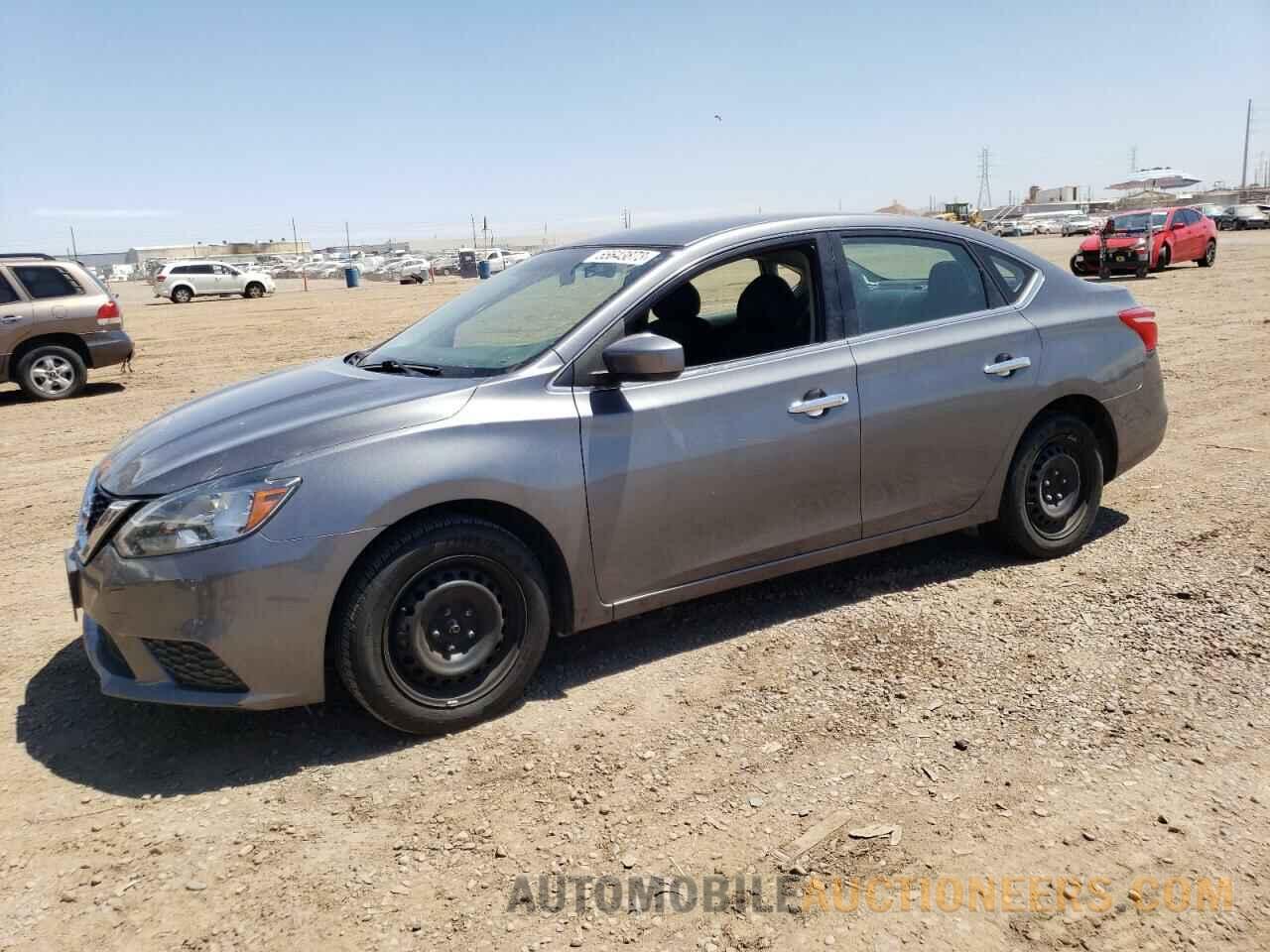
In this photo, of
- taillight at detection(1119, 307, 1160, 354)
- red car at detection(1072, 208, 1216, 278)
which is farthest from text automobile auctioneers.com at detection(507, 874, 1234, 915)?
red car at detection(1072, 208, 1216, 278)

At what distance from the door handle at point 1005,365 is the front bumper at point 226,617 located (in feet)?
9.37

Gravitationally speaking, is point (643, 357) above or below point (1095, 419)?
above

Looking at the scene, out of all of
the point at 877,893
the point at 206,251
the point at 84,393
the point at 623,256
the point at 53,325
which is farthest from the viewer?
the point at 206,251

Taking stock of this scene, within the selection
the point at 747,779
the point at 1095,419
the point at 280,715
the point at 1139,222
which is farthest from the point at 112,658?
the point at 1139,222

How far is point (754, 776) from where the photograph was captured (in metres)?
Answer: 3.27

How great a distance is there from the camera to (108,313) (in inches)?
Answer: 497

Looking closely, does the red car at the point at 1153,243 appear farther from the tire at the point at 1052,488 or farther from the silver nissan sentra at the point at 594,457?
the tire at the point at 1052,488

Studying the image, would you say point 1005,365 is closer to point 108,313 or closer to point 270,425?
point 270,425

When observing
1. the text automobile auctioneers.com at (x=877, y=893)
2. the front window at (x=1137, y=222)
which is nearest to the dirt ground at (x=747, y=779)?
the text automobile auctioneers.com at (x=877, y=893)

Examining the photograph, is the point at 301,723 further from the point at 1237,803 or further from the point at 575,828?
the point at 1237,803

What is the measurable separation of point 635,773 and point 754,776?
0.38m

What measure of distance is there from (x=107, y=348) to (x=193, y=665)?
10.8 m

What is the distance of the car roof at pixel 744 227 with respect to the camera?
4.27 m

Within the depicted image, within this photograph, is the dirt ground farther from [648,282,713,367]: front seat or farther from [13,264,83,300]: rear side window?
[13,264,83,300]: rear side window
